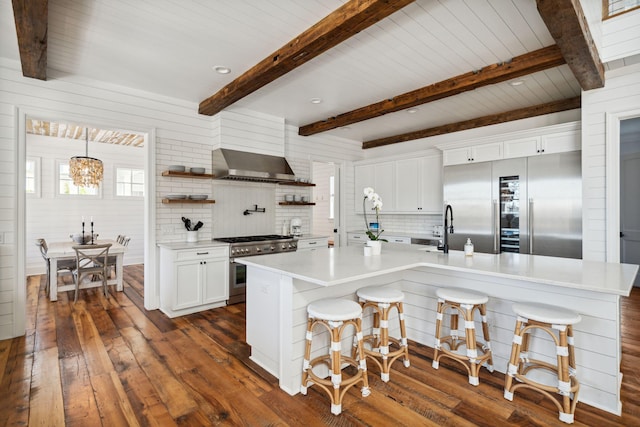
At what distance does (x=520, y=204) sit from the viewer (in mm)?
4242

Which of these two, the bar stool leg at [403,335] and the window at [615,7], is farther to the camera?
the window at [615,7]

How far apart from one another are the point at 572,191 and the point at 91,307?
6.36 m

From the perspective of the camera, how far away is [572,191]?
386 cm

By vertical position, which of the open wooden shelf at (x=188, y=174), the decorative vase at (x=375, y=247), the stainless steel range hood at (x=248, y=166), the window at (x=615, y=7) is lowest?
the decorative vase at (x=375, y=247)

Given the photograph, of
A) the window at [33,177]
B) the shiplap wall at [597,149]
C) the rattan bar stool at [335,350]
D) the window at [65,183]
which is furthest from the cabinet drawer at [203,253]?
the window at [33,177]

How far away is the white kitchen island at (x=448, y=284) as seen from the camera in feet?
7.00

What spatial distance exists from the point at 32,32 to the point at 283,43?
1922 millimetres

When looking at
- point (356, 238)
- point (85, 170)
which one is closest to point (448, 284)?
Result: point (356, 238)

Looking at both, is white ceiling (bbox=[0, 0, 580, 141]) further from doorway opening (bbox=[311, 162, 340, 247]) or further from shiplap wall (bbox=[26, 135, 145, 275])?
doorway opening (bbox=[311, 162, 340, 247])

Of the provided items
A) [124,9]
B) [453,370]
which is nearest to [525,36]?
[453,370]

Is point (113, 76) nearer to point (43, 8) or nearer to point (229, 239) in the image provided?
point (43, 8)

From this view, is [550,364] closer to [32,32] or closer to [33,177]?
[32,32]

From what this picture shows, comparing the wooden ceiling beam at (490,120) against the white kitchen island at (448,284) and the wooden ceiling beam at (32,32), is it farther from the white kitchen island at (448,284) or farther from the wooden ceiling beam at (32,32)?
the wooden ceiling beam at (32,32)

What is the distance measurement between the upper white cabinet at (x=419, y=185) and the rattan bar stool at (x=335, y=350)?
364 centimetres
